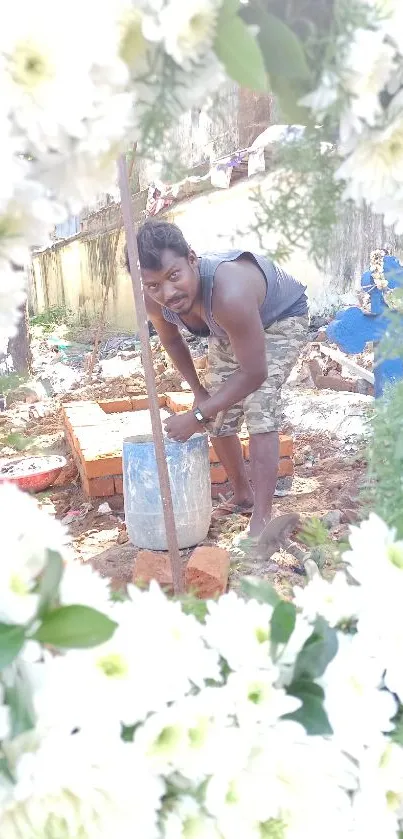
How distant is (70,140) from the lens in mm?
695

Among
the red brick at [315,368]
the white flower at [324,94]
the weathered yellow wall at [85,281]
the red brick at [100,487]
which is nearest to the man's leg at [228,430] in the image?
the red brick at [100,487]

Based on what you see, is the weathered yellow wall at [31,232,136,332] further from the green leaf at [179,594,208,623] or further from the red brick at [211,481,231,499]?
the green leaf at [179,594,208,623]

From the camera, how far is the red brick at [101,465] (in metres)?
3.83

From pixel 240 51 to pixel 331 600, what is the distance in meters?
0.60

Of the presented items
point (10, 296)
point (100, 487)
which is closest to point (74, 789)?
point (10, 296)

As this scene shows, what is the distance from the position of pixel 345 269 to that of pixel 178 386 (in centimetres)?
152

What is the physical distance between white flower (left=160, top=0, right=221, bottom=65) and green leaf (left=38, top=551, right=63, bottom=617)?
0.49 m

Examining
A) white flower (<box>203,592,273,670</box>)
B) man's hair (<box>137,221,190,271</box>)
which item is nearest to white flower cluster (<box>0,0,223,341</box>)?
white flower (<box>203,592,273,670</box>)

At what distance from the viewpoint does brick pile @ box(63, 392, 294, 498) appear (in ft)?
12.7

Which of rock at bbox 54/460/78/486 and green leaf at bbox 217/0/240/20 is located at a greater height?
green leaf at bbox 217/0/240/20

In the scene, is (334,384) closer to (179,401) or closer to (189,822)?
(179,401)

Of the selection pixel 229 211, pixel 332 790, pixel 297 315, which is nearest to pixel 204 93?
pixel 332 790

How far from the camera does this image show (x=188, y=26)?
0.69m

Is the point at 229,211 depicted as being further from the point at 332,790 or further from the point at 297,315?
the point at 332,790
